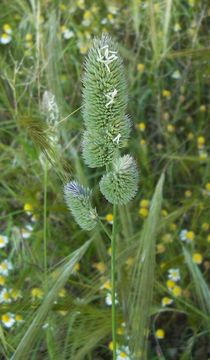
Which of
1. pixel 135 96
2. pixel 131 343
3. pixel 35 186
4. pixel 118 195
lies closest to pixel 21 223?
pixel 35 186

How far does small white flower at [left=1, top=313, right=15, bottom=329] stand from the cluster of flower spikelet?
1.98 ft

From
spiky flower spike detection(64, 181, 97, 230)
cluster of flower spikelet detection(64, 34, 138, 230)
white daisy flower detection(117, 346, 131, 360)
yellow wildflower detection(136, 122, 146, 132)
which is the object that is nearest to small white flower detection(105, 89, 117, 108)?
cluster of flower spikelet detection(64, 34, 138, 230)

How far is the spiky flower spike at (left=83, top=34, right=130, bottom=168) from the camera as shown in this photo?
0.70m

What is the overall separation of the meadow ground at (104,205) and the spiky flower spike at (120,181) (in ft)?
0.40

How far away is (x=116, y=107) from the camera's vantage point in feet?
2.35

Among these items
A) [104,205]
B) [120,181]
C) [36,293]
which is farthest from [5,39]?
[120,181]

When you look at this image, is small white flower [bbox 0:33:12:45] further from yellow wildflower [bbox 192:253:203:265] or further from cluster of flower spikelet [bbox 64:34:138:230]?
cluster of flower spikelet [bbox 64:34:138:230]

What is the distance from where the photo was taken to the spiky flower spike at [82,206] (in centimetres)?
81

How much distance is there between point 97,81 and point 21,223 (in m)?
0.98

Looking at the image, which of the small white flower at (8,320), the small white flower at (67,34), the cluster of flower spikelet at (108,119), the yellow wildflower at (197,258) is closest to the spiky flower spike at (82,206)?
the cluster of flower spikelet at (108,119)

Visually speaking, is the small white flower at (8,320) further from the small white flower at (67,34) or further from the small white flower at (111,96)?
the small white flower at (67,34)

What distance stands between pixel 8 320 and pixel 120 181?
2.26ft

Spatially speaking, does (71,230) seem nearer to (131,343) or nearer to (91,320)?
(91,320)

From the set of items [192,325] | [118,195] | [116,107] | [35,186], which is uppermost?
[116,107]
